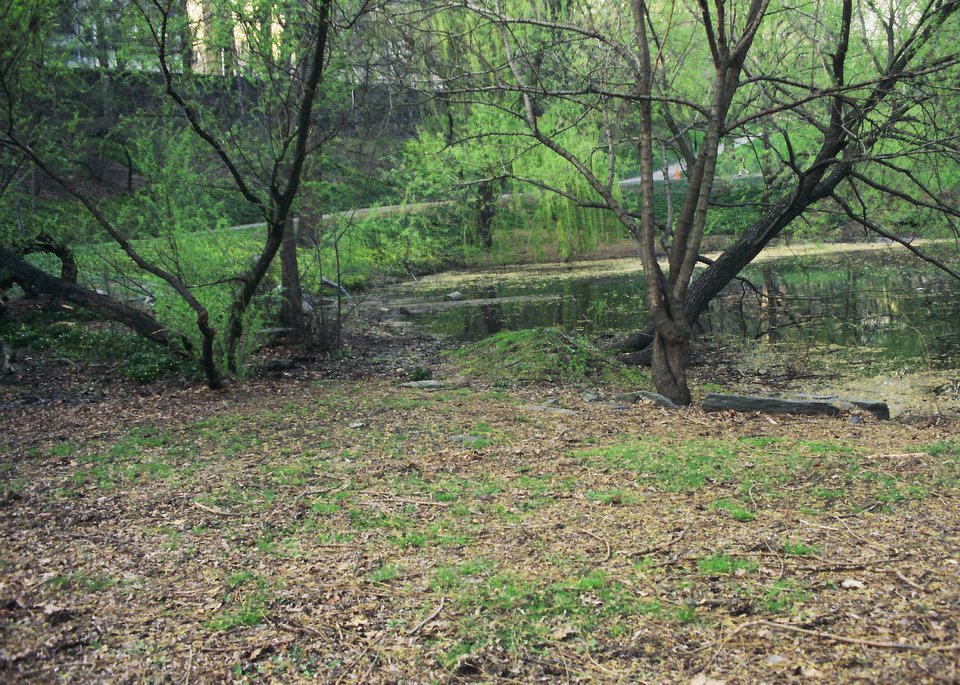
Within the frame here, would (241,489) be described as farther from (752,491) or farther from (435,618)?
(752,491)

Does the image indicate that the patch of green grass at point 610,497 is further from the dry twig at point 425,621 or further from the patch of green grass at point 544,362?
the patch of green grass at point 544,362

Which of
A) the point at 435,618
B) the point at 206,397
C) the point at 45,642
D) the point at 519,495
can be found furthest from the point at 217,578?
the point at 206,397

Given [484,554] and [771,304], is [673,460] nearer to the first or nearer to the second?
[484,554]

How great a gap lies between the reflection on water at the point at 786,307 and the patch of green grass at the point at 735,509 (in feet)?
23.7

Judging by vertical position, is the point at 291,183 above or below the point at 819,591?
above

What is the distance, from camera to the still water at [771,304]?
43.8 ft

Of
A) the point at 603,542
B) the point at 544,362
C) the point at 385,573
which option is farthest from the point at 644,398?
the point at 385,573

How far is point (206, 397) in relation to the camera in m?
8.95

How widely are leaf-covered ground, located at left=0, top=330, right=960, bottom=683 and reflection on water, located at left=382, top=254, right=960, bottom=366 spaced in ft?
21.8

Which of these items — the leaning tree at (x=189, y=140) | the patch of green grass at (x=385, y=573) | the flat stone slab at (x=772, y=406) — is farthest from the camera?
the leaning tree at (x=189, y=140)

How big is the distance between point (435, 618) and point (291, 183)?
6.25 m

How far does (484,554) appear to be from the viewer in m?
4.30

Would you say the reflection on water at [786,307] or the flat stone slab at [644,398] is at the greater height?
the reflection on water at [786,307]

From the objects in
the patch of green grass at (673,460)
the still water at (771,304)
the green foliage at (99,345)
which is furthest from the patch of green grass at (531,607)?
the still water at (771,304)
